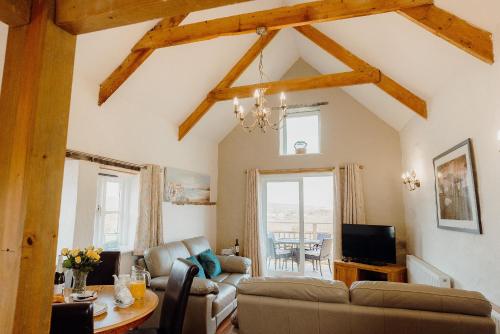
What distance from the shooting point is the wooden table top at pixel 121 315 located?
1.74m

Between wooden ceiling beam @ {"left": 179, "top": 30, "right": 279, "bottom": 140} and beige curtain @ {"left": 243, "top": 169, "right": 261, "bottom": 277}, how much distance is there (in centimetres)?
159

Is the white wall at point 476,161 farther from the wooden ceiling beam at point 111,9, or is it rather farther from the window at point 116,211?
the window at point 116,211

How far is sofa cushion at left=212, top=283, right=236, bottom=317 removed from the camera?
3377mm

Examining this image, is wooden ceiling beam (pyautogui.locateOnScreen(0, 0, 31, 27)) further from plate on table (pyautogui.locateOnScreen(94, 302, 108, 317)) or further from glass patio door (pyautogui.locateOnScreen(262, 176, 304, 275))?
glass patio door (pyautogui.locateOnScreen(262, 176, 304, 275))

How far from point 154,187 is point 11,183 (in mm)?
3078

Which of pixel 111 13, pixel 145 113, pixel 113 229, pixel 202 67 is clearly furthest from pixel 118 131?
pixel 111 13

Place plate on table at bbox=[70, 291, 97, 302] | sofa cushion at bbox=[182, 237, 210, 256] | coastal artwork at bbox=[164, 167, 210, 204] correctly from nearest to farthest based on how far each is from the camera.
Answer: plate on table at bbox=[70, 291, 97, 302]
sofa cushion at bbox=[182, 237, 210, 256]
coastal artwork at bbox=[164, 167, 210, 204]

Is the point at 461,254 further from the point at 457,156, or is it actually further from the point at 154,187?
the point at 154,187

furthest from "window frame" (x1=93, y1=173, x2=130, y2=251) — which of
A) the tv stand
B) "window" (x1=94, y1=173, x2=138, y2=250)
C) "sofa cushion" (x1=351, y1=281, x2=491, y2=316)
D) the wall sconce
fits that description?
the wall sconce

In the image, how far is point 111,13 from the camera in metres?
1.20

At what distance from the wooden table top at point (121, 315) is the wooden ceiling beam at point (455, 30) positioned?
302cm

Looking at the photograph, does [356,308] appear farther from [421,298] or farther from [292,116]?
[292,116]

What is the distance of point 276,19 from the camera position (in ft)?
10.2

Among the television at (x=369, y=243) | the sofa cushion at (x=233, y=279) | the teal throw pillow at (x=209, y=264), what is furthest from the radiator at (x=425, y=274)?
the teal throw pillow at (x=209, y=264)
